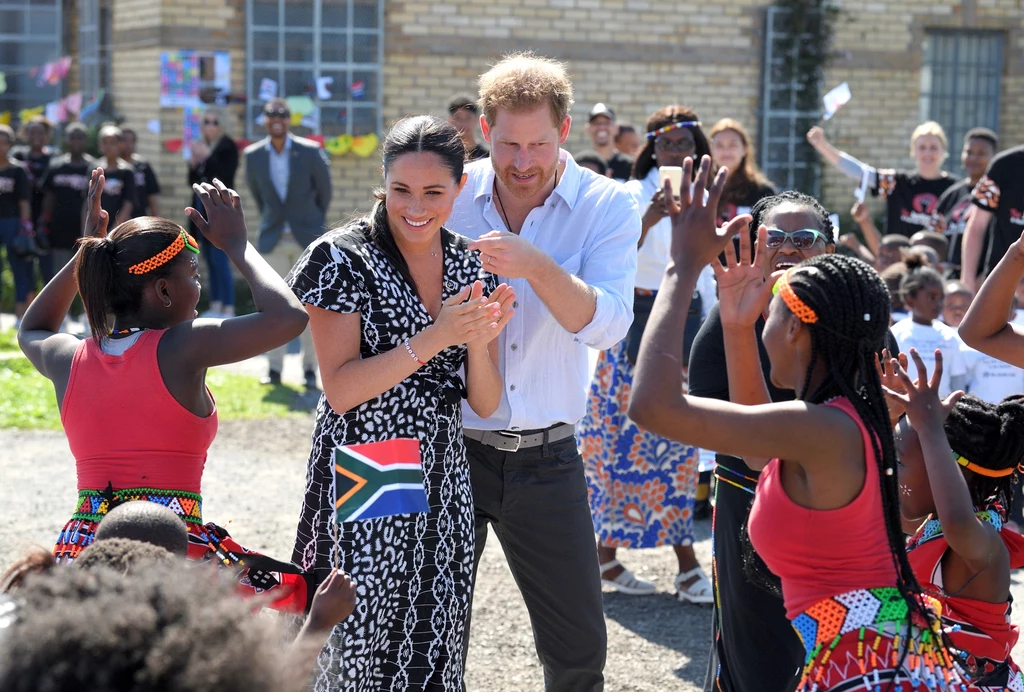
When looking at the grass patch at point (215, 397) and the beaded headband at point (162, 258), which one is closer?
the beaded headband at point (162, 258)

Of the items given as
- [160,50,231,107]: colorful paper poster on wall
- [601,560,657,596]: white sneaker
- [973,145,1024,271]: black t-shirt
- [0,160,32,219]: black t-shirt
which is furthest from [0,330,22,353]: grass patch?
[973,145,1024,271]: black t-shirt

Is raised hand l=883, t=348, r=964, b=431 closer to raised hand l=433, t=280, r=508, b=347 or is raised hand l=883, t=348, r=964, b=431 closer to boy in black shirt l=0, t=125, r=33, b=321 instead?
raised hand l=433, t=280, r=508, b=347

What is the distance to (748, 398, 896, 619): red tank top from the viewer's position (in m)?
2.54

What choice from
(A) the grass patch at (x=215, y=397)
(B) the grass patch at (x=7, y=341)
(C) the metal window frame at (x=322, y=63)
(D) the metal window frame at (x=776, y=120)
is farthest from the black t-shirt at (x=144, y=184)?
(D) the metal window frame at (x=776, y=120)

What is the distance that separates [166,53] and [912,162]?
983 cm

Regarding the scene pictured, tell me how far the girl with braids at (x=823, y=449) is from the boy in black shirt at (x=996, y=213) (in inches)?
185

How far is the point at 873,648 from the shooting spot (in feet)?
8.27

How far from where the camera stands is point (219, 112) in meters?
14.3

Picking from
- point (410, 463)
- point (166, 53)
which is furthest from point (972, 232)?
point (166, 53)

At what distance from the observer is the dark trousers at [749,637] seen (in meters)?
3.51

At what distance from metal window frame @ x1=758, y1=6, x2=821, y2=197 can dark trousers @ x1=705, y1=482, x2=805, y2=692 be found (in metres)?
12.6

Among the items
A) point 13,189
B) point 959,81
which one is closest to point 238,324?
point 13,189

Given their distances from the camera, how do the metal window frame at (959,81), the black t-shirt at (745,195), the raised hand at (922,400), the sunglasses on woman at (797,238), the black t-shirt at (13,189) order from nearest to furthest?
the raised hand at (922,400), the sunglasses on woman at (797,238), the black t-shirt at (745,195), the black t-shirt at (13,189), the metal window frame at (959,81)

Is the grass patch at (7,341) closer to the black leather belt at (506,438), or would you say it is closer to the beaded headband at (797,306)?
the black leather belt at (506,438)
